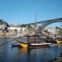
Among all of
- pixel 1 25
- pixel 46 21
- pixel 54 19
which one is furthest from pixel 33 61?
pixel 1 25

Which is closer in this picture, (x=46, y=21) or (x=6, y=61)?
(x=6, y=61)

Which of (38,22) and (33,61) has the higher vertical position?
(38,22)

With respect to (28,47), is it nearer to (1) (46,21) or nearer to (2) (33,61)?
(1) (46,21)

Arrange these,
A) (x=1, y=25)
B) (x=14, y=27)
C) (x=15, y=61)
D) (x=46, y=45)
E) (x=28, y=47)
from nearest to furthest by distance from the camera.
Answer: (x=15, y=61) < (x=28, y=47) < (x=46, y=45) < (x=1, y=25) < (x=14, y=27)

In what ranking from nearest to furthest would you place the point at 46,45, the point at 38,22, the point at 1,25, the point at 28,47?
the point at 28,47 → the point at 46,45 → the point at 38,22 → the point at 1,25

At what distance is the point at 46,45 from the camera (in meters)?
48.9

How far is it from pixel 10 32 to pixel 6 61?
97.9 m

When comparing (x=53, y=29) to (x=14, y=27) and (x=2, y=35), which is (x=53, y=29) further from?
(x=2, y=35)

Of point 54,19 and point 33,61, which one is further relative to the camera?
point 54,19

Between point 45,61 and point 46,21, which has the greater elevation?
point 46,21

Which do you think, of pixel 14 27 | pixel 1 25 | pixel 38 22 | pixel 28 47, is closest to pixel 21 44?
pixel 28 47

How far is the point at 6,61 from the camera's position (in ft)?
83.1

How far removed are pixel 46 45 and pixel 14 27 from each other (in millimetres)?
73478

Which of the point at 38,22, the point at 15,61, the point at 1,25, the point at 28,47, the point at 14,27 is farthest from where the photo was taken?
the point at 14,27
